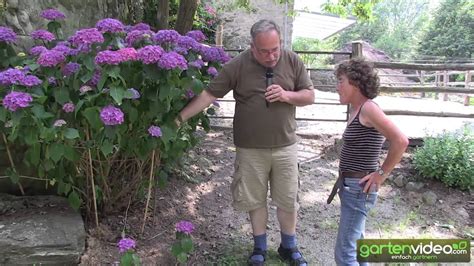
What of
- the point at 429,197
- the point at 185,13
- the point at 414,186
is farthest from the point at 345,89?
the point at 414,186

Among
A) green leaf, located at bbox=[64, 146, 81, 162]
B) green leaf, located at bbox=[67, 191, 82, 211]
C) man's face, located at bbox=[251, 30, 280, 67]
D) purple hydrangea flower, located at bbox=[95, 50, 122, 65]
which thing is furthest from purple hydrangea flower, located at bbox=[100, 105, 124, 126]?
man's face, located at bbox=[251, 30, 280, 67]

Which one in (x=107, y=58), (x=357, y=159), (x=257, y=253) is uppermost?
(x=107, y=58)

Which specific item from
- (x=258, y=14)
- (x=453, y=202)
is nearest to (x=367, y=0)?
(x=453, y=202)

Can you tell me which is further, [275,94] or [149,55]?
[275,94]

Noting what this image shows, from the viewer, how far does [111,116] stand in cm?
238

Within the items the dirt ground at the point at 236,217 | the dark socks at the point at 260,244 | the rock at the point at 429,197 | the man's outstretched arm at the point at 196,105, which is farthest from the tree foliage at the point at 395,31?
the man's outstretched arm at the point at 196,105

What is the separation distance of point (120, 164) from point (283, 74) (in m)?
1.34

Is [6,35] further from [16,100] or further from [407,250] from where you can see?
[407,250]

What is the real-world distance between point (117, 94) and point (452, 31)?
29.9 m

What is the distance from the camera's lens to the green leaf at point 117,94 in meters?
2.40

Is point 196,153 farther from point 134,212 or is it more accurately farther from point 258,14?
point 258,14

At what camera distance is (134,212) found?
366 centimetres

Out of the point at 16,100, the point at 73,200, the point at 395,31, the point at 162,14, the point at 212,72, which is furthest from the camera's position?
the point at 395,31

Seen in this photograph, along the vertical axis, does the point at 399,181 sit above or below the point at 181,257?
below
